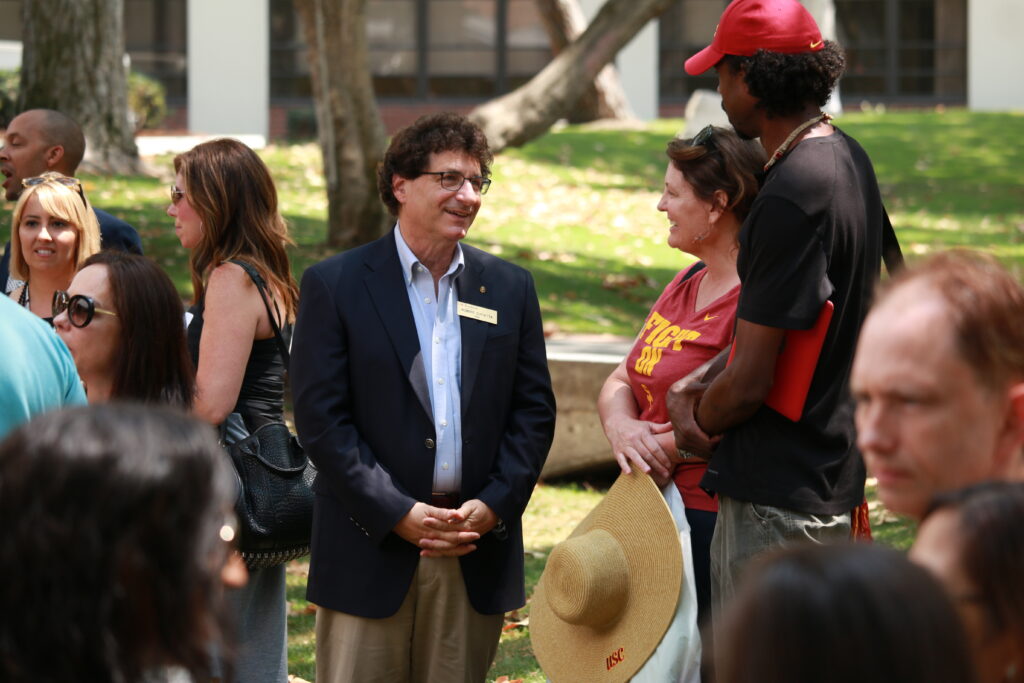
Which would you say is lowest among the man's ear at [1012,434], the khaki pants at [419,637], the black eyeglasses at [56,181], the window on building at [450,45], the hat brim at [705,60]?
the khaki pants at [419,637]

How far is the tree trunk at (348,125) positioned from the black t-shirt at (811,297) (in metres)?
9.11

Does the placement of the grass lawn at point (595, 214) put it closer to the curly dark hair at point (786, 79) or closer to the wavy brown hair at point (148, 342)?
the wavy brown hair at point (148, 342)

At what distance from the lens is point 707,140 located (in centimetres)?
425

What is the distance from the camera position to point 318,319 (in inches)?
162

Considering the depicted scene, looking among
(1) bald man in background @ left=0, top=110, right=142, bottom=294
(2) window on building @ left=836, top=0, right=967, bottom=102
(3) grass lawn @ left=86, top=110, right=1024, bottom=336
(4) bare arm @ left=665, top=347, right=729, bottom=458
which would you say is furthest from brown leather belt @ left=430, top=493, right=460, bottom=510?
(2) window on building @ left=836, top=0, right=967, bottom=102

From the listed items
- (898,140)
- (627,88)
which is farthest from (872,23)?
(898,140)

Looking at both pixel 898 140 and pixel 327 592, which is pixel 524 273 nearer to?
pixel 327 592

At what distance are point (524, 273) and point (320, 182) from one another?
13.9 metres

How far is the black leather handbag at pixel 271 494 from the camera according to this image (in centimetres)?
445

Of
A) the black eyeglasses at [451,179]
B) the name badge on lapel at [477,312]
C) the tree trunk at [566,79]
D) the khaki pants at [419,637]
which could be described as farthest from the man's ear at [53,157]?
the tree trunk at [566,79]

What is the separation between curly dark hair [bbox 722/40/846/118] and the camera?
360 centimetres

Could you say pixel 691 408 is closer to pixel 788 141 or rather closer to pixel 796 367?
pixel 796 367

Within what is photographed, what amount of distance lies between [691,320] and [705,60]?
30.6 inches

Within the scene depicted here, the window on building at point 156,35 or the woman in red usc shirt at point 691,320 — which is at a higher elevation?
the window on building at point 156,35
